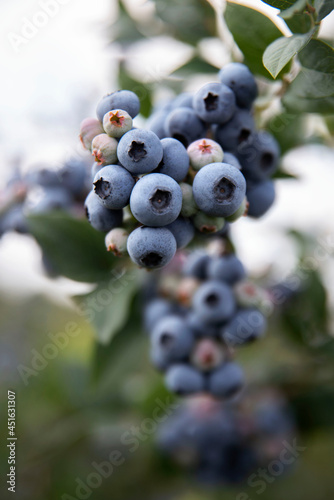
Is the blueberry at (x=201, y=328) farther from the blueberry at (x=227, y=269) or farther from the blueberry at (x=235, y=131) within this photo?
the blueberry at (x=235, y=131)

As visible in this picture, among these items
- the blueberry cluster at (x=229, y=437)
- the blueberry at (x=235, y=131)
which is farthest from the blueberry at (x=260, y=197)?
the blueberry cluster at (x=229, y=437)

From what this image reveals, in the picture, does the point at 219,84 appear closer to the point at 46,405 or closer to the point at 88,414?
the point at 88,414

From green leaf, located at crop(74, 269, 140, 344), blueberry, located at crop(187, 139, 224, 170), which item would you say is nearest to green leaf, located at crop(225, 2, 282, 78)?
blueberry, located at crop(187, 139, 224, 170)

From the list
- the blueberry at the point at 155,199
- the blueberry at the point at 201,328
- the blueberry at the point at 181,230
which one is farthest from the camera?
the blueberry at the point at 201,328

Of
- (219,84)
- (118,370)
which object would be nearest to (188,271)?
(219,84)

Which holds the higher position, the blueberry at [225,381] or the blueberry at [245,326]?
the blueberry at [245,326]

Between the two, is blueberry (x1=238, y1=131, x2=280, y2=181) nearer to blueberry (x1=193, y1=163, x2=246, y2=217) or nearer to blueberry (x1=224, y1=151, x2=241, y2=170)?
blueberry (x1=224, y1=151, x2=241, y2=170)
